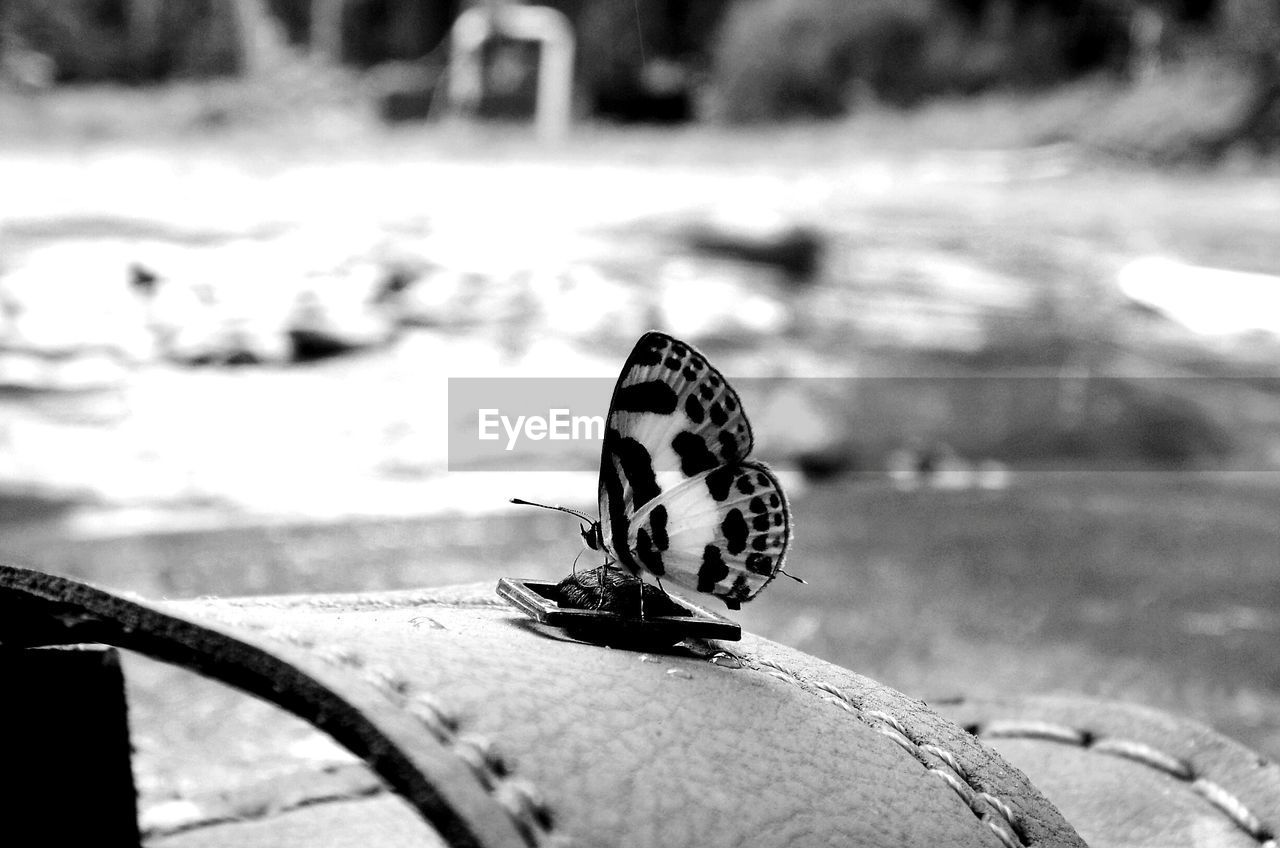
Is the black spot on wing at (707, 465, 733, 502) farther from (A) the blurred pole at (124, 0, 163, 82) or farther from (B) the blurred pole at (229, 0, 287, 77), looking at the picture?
(B) the blurred pole at (229, 0, 287, 77)

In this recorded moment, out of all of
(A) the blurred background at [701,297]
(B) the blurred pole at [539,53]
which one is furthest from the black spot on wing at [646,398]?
(B) the blurred pole at [539,53]

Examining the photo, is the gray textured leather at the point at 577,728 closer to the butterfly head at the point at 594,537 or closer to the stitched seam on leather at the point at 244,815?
the butterfly head at the point at 594,537

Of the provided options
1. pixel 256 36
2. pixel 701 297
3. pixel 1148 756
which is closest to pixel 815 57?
pixel 256 36

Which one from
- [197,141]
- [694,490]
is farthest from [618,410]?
[197,141]

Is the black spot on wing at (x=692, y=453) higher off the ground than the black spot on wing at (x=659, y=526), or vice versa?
the black spot on wing at (x=692, y=453)

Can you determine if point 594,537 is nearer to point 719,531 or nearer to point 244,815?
point 719,531
